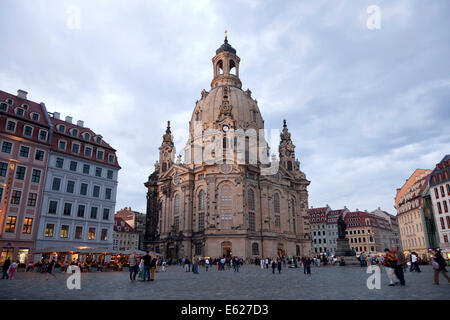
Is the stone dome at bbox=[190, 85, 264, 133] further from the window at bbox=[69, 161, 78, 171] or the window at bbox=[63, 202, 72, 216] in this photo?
the window at bbox=[63, 202, 72, 216]

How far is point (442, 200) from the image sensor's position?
178 feet

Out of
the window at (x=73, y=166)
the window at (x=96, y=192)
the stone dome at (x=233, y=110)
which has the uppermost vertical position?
the stone dome at (x=233, y=110)

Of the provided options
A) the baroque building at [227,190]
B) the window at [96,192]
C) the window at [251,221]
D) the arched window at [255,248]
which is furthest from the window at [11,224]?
the arched window at [255,248]

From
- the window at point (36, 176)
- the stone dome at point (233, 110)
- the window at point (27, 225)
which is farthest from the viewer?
the stone dome at point (233, 110)

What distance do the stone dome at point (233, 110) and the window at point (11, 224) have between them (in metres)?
44.6

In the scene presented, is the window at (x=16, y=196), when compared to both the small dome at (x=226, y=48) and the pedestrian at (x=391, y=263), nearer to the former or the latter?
the pedestrian at (x=391, y=263)

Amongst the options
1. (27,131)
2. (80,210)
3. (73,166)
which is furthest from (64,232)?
(27,131)

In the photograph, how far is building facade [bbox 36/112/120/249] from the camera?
1528 inches

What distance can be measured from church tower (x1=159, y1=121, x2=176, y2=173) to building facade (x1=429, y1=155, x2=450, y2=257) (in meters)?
54.3

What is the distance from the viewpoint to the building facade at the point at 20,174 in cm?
3488

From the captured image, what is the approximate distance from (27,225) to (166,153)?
1590 inches
